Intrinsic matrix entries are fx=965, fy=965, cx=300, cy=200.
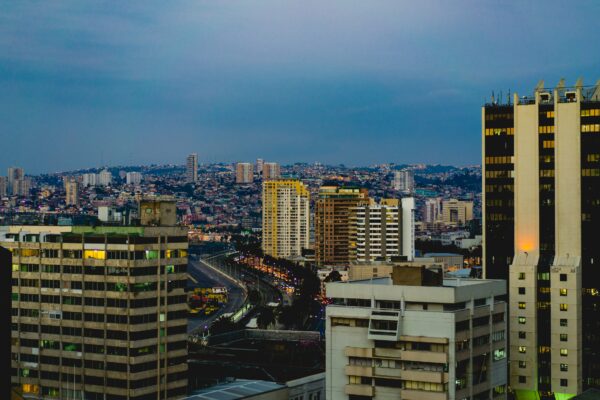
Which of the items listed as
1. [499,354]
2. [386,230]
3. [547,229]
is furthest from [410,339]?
[386,230]

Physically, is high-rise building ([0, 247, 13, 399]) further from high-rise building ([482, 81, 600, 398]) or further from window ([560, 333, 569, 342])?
window ([560, 333, 569, 342])

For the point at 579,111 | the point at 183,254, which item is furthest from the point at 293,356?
the point at 579,111

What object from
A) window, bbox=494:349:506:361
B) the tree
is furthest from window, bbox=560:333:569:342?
the tree

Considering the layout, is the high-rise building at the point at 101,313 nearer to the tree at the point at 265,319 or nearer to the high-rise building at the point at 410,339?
the high-rise building at the point at 410,339

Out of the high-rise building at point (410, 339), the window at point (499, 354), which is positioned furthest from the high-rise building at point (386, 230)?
the high-rise building at point (410, 339)

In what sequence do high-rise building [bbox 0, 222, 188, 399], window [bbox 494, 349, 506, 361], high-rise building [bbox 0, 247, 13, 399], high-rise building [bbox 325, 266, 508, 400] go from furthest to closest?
high-rise building [bbox 0, 222, 188, 399], window [bbox 494, 349, 506, 361], high-rise building [bbox 325, 266, 508, 400], high-rise building [bbox 0, 247, 13, 399]
